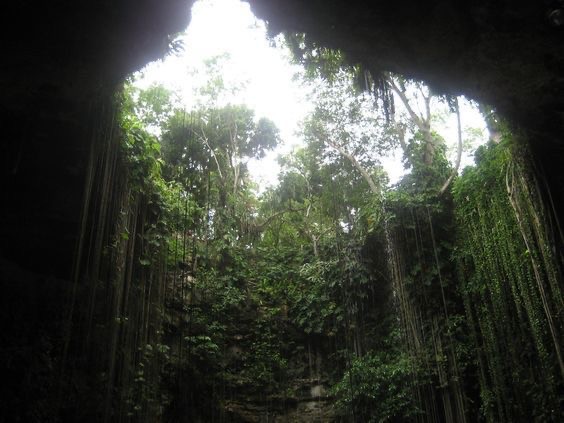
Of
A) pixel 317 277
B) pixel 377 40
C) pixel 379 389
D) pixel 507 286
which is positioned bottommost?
pixel 379 389

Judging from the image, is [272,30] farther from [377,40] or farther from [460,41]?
[460,41]

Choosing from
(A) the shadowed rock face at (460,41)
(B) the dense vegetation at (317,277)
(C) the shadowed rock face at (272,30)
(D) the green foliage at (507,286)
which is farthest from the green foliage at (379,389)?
(A) the shadowed rock face at (460,41)

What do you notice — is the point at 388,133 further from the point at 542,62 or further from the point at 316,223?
the point at 542,62

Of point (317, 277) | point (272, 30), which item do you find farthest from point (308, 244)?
point (272, 30)

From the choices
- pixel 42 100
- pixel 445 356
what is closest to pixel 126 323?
pixel 42 100

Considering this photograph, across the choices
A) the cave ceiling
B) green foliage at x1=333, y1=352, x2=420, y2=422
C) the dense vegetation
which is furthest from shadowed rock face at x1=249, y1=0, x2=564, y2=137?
green foliage at x1=333, y1=352, x2=420, y2=422

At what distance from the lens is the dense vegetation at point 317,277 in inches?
217

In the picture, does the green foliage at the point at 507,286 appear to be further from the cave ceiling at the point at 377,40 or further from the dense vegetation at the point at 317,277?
the cave ceiling at the point at 377,40

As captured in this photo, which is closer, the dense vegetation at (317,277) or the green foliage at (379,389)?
the dense vegetation at (317,277)

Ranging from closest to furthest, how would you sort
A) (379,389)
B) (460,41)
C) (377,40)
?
(460,41)
(377,40)
(379,389)

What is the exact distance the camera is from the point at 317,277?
10102mm

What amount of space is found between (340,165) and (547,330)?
256 inches

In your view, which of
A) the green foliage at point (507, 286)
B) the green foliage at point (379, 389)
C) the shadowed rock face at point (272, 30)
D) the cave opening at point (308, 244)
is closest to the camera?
the shadowed rock face at point (272, 30)

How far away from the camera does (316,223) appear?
42.3ft
